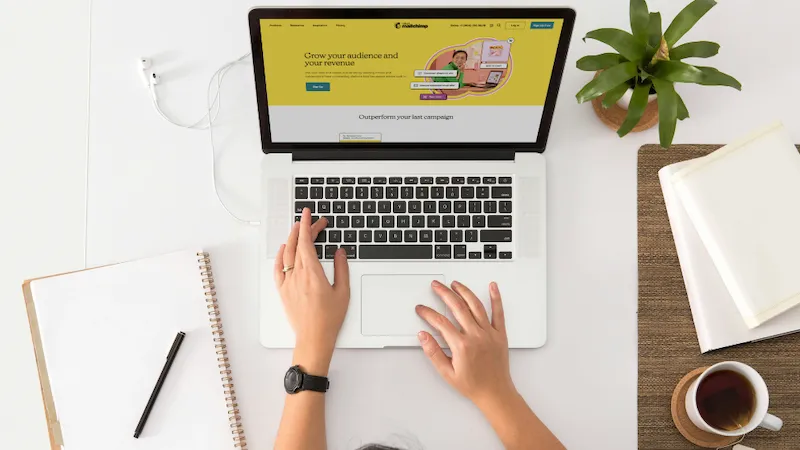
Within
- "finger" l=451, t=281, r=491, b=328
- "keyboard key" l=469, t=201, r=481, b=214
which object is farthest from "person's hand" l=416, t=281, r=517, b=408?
"keyboard key" l=469, t=201, r=481, b=214

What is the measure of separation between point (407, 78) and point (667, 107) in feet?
1.19

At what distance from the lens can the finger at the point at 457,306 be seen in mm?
933

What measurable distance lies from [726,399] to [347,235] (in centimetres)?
60

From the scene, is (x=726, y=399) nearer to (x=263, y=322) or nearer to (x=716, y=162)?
(x=716, y=162)

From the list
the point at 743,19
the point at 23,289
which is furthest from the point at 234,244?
the point at 743,19

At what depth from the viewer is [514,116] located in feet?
3.01

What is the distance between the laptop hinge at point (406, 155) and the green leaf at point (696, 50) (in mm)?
268

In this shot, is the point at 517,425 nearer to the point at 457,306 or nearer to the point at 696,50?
the point at 457,306

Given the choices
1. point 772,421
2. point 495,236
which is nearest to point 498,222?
point 495,236

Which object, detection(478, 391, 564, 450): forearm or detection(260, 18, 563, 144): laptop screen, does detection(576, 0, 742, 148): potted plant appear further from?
detection(478, 391, 564, 450): forearm

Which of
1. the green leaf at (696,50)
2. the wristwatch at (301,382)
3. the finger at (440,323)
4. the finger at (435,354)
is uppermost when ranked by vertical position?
the green leaf at (696,50)

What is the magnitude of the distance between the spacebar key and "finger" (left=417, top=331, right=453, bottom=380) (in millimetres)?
117

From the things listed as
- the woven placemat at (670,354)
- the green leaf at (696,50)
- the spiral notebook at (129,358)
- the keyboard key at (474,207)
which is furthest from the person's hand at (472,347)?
the green leaf at (696,50)

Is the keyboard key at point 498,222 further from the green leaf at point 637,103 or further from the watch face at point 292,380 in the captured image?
the watch face at point 292,380
